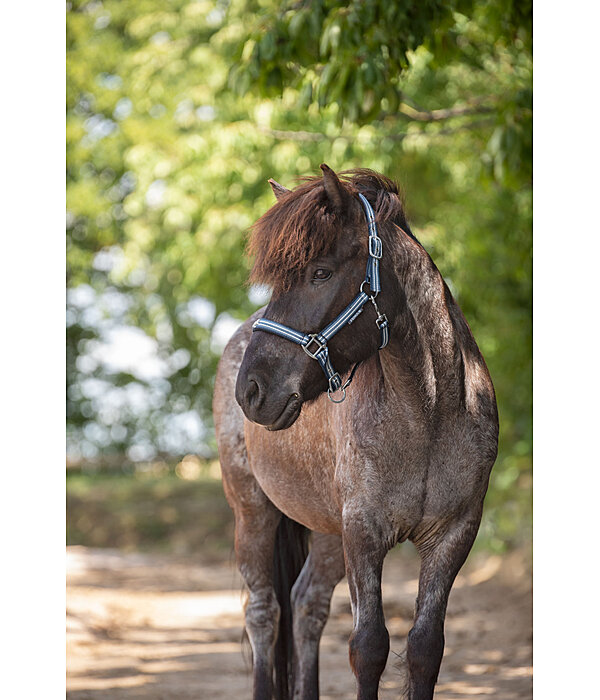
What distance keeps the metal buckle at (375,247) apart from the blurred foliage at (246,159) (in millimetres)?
492

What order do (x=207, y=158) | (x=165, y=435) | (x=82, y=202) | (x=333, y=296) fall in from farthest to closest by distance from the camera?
(x=165, y=435) → (x=82, y=202) → (x=207, y=158) → (x=333, y=296)

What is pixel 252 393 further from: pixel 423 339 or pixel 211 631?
pixel 211 631

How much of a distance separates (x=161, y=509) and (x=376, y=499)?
10.3 metres

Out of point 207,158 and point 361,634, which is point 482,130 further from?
point 361,634

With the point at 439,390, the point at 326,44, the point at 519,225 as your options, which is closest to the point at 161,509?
the point at 519,225

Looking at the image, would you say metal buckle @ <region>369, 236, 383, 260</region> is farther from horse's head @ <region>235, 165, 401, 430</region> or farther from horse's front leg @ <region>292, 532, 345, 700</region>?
horse's front leg @ <region>292, 532, 345, 700</region>

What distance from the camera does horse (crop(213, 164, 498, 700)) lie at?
2381 mm

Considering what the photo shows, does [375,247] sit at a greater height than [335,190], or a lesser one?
lesser

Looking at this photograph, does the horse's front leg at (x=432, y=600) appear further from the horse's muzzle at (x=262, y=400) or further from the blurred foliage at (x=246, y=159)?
the blurred foliage at (x=246, y=159)

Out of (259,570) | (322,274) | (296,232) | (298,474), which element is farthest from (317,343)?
(259,570)

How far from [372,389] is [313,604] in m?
1.54

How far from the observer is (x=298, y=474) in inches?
125

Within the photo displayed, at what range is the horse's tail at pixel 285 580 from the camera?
3.84 meters
